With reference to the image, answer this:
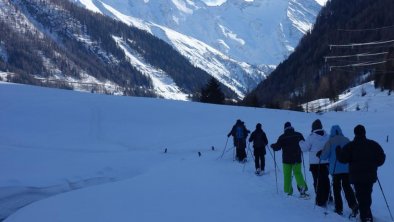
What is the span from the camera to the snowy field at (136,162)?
1162cm

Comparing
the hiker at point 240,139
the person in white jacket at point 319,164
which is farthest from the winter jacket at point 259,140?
the person in white jacket at point 319,164

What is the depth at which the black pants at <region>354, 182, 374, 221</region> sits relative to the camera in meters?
9.59

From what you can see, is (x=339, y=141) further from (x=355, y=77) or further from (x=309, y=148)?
(x=355, y=77)

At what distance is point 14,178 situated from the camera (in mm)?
20438

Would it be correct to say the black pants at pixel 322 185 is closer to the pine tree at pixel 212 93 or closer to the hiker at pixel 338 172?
the hiker at pixel 338 172

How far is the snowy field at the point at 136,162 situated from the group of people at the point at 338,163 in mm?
497

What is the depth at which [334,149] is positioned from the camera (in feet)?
35.8

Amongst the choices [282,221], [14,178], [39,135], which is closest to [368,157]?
[282,221]

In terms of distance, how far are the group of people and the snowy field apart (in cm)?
50

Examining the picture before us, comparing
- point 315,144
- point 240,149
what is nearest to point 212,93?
point 240,149

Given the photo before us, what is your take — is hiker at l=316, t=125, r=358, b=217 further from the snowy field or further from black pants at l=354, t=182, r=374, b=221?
black pants at l=354, t=182, r=374, b=221

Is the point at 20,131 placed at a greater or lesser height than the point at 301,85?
lesser

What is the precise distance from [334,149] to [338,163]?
37cm

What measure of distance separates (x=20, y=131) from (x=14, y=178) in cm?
1222
